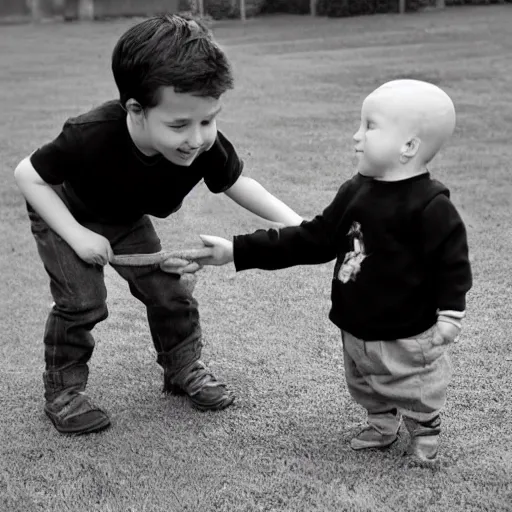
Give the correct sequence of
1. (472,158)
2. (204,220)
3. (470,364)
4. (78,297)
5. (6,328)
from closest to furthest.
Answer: (78,297), (470,364), (6,328), (204,220), (472,158)

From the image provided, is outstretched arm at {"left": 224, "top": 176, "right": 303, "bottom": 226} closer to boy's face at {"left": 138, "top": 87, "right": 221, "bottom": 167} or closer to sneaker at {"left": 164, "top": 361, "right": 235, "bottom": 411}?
boy's face at {"left": 138, "top": 87, "right": 221, "bottom": 167}

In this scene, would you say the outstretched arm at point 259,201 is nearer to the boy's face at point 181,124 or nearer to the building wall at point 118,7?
the boy's face at point 181,124

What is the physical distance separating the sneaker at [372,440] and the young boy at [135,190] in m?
0.52

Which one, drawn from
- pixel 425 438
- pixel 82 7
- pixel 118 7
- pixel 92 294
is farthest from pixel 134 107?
pixel 118 7

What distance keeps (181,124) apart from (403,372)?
92cm

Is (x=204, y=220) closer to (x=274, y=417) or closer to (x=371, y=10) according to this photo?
(x=274, y=417)

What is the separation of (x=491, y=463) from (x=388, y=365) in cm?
46

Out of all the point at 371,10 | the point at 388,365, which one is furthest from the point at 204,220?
the point at 371,10

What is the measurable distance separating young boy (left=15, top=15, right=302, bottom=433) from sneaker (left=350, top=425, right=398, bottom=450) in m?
0.52

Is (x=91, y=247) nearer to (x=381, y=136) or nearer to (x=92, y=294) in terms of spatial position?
(x=92, y=294)

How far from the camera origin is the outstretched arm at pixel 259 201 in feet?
9.32

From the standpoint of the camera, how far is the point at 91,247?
270 cm

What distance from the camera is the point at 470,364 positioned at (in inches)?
128

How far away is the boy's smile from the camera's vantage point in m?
2.48
